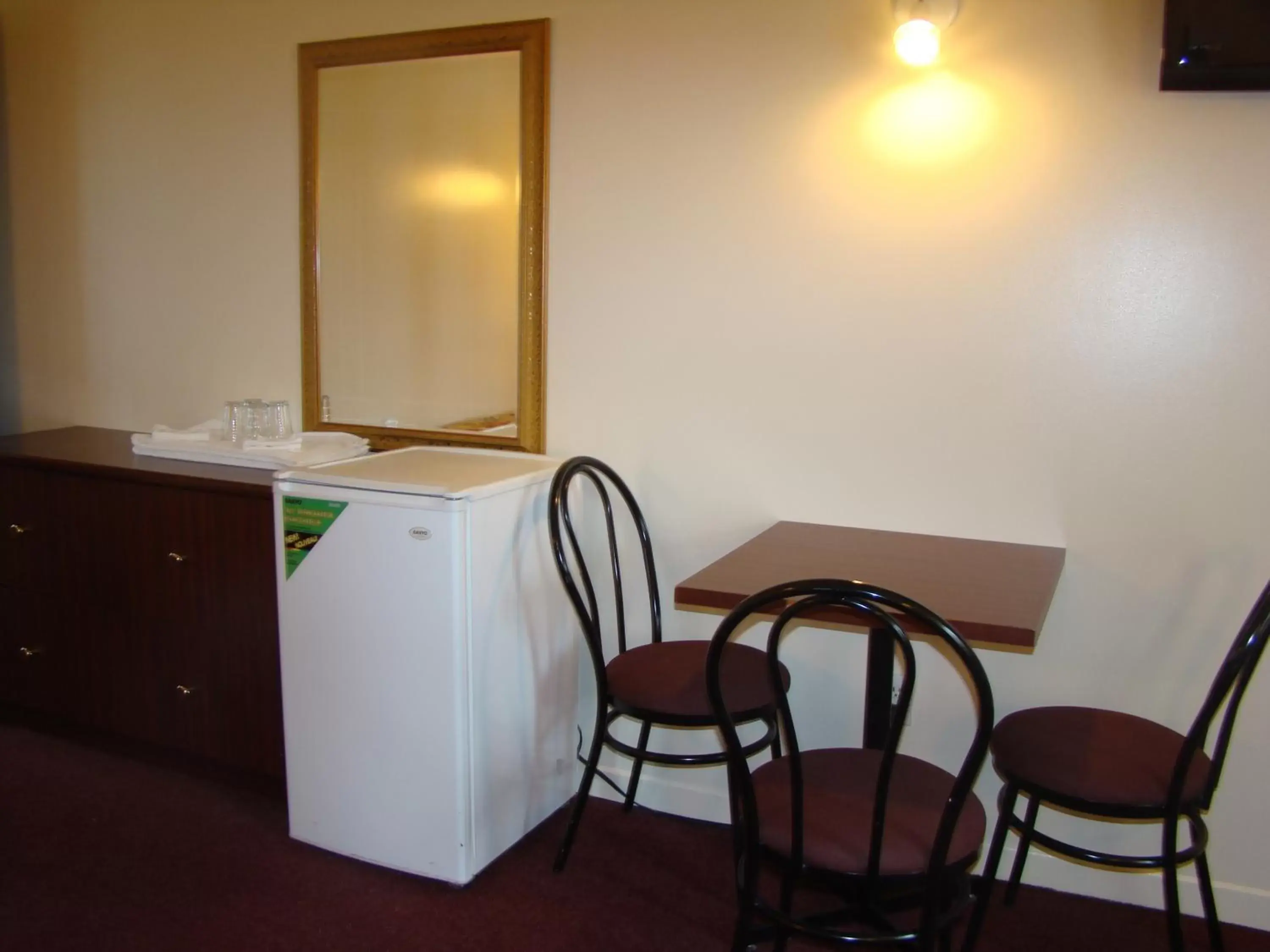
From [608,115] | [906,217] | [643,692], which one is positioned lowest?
[643,692]

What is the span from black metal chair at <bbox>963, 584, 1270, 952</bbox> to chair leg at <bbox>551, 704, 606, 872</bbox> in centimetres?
80

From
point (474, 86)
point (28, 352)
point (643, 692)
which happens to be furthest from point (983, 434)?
point (28, 352)

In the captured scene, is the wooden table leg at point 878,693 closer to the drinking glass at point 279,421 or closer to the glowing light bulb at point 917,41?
the glowing light bulb at point 917,41

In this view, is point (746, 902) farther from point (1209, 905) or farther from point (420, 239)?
point (420, 239)

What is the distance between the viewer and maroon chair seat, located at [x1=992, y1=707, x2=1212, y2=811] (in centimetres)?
→ 169

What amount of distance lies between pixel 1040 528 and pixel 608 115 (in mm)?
1359

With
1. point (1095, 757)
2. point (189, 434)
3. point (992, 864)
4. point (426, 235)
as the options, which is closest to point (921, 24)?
point (426, 235)

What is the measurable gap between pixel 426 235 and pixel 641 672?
4.15 feet

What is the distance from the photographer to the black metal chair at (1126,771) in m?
1.63

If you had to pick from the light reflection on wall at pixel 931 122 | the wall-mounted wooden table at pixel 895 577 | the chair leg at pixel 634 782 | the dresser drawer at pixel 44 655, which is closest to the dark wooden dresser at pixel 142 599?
the dresser drawer at pixel 44 655

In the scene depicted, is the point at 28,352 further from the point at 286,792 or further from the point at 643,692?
the point at 643,692

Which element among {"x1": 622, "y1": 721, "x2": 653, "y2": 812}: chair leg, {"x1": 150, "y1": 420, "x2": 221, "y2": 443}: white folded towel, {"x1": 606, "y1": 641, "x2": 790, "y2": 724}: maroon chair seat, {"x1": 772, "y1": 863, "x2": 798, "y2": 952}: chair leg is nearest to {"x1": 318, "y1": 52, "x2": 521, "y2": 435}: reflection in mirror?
{"x1": 150, "y1": 420, "x2": 221, "y2": 443}: white folded towel

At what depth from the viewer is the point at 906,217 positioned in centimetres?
218

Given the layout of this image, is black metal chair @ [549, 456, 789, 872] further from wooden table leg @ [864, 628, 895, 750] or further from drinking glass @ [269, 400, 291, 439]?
drinking glass @ [269, 400, 291, 439]
